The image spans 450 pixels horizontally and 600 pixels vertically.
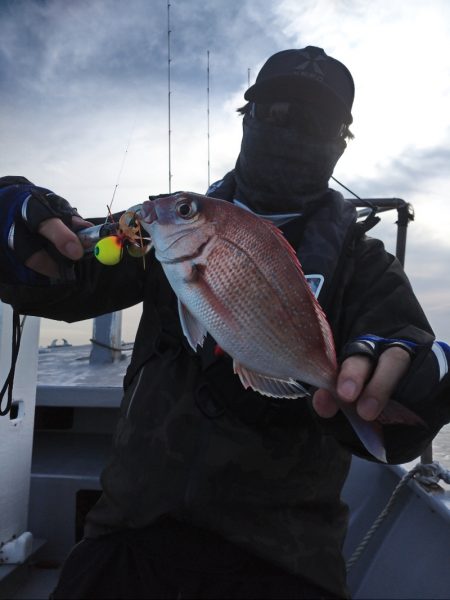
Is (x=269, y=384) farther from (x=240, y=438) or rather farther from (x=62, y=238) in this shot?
(x=62, y=238)

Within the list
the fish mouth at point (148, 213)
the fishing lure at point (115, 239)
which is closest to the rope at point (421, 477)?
the fishing lure at point (115, 239)

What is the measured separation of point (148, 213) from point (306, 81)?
1111 millimetres

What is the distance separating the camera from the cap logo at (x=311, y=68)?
229 centimetres

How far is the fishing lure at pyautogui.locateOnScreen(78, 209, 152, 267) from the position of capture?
1676 mm

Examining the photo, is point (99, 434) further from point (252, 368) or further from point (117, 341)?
point (252, 368)

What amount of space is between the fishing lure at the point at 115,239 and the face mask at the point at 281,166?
0.74m

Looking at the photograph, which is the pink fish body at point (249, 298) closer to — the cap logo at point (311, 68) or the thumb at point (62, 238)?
the thumb at point (62, 238)

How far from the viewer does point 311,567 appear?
1.80 m

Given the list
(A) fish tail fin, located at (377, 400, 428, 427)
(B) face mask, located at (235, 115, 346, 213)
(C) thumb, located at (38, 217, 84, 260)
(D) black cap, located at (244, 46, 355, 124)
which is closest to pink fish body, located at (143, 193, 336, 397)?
(A) fish tail fin, located at (377, 400, 428, 427)

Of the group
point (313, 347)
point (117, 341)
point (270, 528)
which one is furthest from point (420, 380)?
point (117, 341)

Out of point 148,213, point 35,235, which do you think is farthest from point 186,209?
point 35,235

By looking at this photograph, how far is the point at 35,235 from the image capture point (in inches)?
69.8

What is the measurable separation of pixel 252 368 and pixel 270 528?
0.71 meters

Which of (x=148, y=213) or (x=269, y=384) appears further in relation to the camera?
(x=148, y=213)
